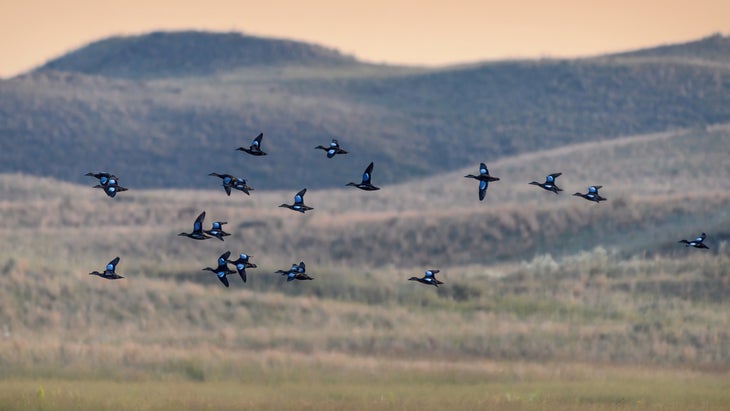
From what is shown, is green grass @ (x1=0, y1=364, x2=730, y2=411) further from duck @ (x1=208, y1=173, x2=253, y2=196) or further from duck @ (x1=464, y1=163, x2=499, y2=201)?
duck @ (x1=208, y1=173, x2=253, y2=196)

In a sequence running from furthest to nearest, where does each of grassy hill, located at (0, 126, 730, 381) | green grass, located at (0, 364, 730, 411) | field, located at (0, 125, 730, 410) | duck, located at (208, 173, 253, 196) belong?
grassy hill, located at (0, 126, 730, 381), field, located at (0, 125, 730, 410), green grass, located at (0, 364, 730, 411), duck, located at (208, 173, 253, 196)

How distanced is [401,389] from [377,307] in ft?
63.4

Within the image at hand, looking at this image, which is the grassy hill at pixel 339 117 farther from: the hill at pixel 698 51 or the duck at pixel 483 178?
the duck at pixel 483 178

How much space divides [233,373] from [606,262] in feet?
106

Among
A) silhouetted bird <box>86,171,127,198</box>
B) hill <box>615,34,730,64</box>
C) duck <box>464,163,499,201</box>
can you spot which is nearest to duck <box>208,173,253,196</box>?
silhouetted bird <box>86,171,127,198</box>

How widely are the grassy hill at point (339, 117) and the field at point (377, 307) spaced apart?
47.8m

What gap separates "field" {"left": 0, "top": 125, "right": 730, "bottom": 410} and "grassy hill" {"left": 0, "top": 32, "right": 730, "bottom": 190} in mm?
47815

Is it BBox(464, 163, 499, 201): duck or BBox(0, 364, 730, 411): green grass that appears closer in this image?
BBox(464, 163, 499, 201): duck

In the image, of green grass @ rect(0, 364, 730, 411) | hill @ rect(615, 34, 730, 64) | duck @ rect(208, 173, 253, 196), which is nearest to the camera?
duck @ rect(208, 173, 253, 196)

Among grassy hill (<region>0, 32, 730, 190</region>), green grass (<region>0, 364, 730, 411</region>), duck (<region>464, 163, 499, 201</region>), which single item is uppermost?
grassy hill (<region>0, 32, 730, 190</region>)

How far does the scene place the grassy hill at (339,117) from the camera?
520ft

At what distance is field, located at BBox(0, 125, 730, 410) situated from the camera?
4138 cm

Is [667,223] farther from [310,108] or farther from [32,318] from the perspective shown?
[310,108]

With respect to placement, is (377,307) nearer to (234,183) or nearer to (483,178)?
(234,183)
